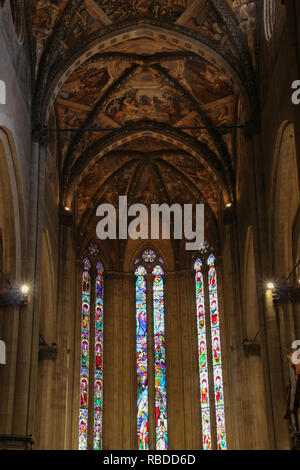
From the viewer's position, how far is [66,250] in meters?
25.9

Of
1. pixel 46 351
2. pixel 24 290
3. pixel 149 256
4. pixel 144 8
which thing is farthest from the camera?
pixel 149 256

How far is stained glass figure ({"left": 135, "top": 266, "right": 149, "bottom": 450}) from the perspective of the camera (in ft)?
94.9

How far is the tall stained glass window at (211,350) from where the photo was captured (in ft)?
92.2

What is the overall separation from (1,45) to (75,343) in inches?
588

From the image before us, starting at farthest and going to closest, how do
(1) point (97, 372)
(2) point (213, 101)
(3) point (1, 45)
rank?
(1) point (97, 372), (2) point (213, 101), (3) point (1, 45)

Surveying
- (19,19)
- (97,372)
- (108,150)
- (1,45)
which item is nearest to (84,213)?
(108,150)

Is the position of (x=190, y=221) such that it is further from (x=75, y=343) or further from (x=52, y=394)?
(x=52, y=394)

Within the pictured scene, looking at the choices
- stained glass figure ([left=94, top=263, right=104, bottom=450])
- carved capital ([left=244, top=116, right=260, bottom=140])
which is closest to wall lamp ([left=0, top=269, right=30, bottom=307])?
carved capital ([left=244, top=116, right=260, bottom=140])

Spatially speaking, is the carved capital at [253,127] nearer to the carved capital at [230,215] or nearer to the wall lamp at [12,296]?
the carved capital at [230,215]

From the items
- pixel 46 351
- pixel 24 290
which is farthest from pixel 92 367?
pixel 24 290

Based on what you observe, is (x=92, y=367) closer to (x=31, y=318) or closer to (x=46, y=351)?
(x=46, y=351)

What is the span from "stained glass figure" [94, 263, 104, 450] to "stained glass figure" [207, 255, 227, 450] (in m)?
4.60

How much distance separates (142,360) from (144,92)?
36.5ft

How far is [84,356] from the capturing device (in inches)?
1146
